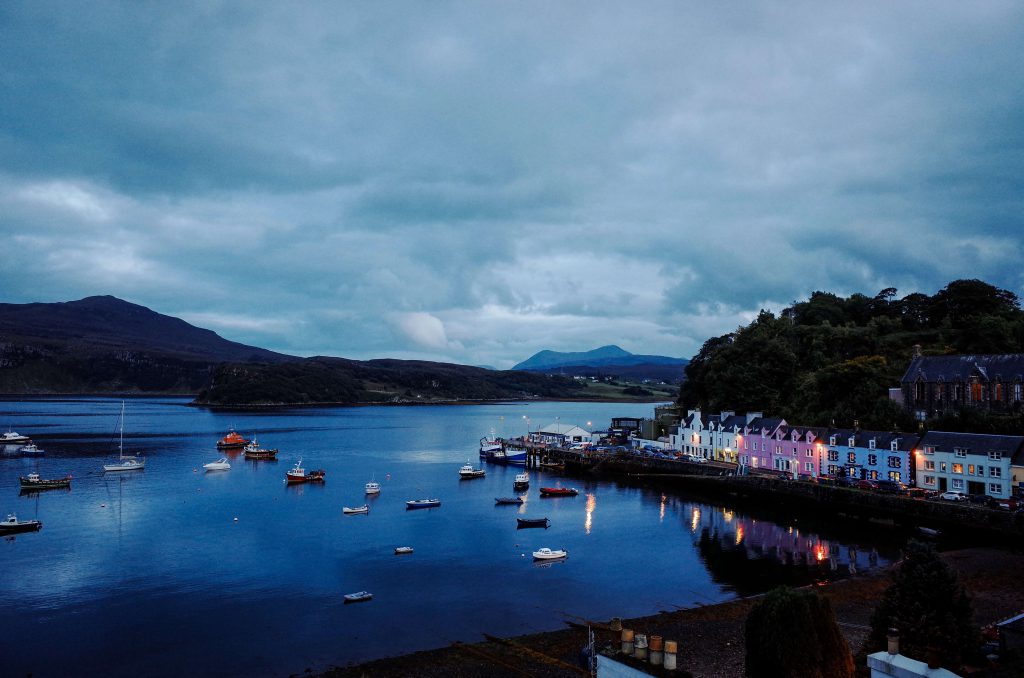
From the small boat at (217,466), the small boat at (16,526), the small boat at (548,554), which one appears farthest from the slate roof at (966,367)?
the small boat at (217,466)

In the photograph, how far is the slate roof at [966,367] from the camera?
57688 mm

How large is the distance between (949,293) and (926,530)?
6038 cm

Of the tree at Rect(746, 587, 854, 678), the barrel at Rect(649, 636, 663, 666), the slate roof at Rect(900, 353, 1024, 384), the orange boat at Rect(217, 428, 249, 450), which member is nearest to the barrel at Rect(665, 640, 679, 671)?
the barrel at Rect(649, 636, 663, 666)

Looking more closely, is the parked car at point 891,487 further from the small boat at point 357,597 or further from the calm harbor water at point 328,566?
the small boat at point 357,597

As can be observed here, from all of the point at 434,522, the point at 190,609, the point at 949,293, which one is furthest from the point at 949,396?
the point at 190,609

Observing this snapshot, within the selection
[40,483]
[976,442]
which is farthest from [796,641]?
[40,483]

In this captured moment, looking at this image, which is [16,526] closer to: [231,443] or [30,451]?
[30,451]

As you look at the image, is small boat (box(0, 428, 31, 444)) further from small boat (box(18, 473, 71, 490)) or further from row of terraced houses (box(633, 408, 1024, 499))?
row of terraced houses (box(633, 408, 1024, 499))

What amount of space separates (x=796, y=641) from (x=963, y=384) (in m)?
59.4

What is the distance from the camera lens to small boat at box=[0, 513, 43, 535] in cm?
4309

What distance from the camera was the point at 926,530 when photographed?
137 feet

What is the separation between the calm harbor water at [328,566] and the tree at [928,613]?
42.3 ft

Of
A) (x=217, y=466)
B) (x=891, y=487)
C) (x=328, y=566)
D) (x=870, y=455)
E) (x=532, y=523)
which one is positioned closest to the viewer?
(x=328, y=566)

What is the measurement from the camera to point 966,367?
2393 inches
